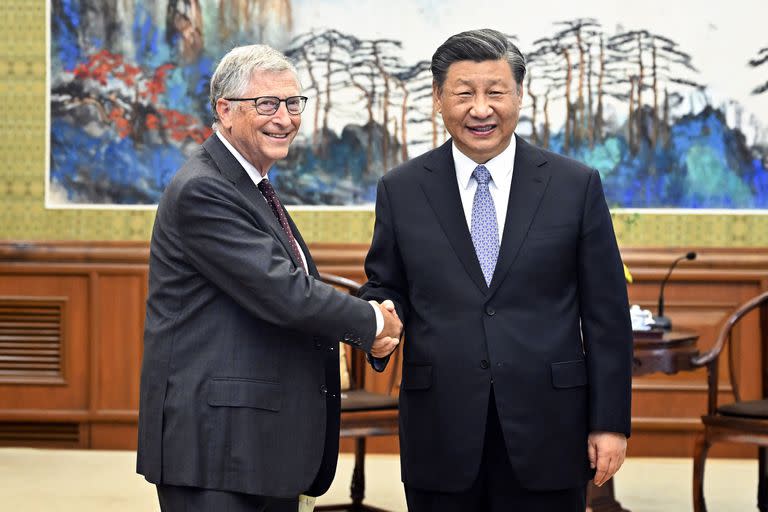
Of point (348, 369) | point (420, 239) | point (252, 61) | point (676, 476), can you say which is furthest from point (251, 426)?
point (676, 476)

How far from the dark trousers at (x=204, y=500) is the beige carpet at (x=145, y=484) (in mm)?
2776

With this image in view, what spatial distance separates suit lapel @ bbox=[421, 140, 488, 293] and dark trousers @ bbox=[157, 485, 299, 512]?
2.35ft

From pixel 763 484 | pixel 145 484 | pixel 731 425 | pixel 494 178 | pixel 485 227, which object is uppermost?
pixel 494 178

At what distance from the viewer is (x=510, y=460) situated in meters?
2.50

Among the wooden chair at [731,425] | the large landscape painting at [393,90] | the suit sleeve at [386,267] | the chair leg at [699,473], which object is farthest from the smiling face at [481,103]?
the large landscape painting at [393,90]

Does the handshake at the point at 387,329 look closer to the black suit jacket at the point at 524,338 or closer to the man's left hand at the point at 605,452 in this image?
the black suit jacket at the point at 524,338

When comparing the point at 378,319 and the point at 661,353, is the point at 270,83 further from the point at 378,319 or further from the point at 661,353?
the point at 661,353

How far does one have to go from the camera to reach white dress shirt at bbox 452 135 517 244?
264 cm

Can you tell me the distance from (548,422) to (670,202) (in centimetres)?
406

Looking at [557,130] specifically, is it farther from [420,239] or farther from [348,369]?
[420,239]

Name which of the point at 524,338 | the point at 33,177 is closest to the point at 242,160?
the point at 524,338

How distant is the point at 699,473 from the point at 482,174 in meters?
2.51

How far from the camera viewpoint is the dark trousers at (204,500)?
8.12 feet

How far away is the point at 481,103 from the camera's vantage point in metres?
2.57
